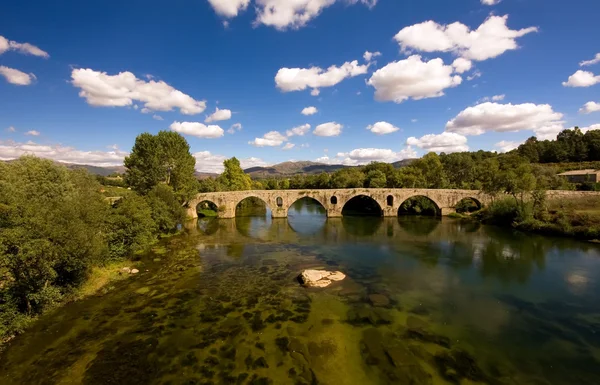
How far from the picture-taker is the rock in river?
21.2 meters

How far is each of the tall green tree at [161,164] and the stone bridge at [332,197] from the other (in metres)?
5.24

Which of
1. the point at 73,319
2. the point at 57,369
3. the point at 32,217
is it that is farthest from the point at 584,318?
the point at 32,217

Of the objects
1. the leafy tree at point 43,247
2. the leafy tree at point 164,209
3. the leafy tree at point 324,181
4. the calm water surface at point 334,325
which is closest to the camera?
the calm water surface at point 334,325

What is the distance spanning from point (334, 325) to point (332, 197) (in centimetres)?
3763

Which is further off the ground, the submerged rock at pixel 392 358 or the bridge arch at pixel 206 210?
the bridge arch at pixel 206 210

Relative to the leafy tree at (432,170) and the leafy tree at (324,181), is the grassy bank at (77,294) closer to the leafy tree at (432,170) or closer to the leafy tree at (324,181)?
the leafy tree at (432,170)

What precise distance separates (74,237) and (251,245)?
61.4 feet

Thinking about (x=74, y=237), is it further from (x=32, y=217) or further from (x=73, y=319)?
(x=73, y=319)

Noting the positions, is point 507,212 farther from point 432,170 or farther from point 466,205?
point 432,170

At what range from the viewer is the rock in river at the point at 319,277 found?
2117 cm

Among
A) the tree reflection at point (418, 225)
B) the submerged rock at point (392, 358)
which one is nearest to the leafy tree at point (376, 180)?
the tree reflection at point (418, 225)

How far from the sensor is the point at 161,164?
43938 millimetres

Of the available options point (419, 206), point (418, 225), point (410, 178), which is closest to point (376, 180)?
point (410, 178)

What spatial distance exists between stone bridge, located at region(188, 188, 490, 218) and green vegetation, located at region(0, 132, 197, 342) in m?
14.5
